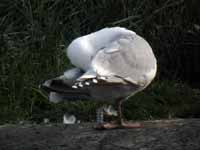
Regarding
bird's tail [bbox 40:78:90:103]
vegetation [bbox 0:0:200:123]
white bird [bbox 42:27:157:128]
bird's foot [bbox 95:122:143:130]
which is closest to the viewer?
white bird [bbox 42:27:157:128]

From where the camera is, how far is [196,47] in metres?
8.69

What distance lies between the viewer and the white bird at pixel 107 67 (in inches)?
184

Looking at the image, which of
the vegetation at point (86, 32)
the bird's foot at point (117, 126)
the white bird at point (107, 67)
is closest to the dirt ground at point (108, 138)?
the bird's foot at point (117, 126)

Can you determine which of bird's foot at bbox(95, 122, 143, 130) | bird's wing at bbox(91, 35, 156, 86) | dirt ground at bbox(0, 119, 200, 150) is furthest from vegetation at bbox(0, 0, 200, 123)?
bird's wing at bbox(91, 35, 156, 86)

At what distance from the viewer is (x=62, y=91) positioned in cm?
479

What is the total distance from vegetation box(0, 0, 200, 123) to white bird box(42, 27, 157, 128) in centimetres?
221

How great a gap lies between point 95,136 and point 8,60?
2.95 m

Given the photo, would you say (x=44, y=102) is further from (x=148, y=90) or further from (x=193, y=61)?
(x=193, y=61)

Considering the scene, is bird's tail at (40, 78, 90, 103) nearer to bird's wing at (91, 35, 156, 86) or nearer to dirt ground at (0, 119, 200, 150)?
bird's wing at (91, 35, 156, 86)

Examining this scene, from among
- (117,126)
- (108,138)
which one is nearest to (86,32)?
(117,126)

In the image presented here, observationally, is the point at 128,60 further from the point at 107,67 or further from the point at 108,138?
the point at 108,138

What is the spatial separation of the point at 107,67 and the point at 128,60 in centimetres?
22

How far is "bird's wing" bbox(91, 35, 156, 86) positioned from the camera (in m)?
4.71

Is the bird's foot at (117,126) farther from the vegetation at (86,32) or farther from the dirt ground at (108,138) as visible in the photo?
the vegetation at (86,32)
